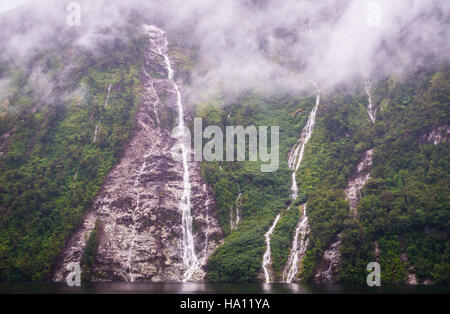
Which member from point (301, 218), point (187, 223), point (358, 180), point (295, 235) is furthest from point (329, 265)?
point (187, 223)

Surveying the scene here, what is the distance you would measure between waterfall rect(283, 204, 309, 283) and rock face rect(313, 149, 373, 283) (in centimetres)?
464

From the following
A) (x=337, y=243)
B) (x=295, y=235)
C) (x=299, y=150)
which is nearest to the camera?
(x=337, y=243)

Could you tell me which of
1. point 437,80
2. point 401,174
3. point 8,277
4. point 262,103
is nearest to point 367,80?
point 437,80

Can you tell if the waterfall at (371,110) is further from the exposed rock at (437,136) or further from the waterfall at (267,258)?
the waterfall at (267,258)

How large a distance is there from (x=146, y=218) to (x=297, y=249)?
34.4 metres

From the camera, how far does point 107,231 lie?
278 ft

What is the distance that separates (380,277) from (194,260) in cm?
3738

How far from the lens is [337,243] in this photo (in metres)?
77.4

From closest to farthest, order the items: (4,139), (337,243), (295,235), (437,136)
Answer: (337,243)
(295,235)
(437,136)
(4,139)

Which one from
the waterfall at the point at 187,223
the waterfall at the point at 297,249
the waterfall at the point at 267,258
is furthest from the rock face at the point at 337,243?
the waterfall at the point at 187,223

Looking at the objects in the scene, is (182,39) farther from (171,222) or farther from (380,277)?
(380,277)

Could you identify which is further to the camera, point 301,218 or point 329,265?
point 301,218

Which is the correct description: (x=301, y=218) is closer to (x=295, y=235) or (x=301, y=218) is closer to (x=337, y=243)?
(x=295, y=235)

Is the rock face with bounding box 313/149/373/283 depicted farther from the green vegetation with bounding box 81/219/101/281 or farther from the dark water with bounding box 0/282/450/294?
the green vegetation with bounding box 81/219/101/281
